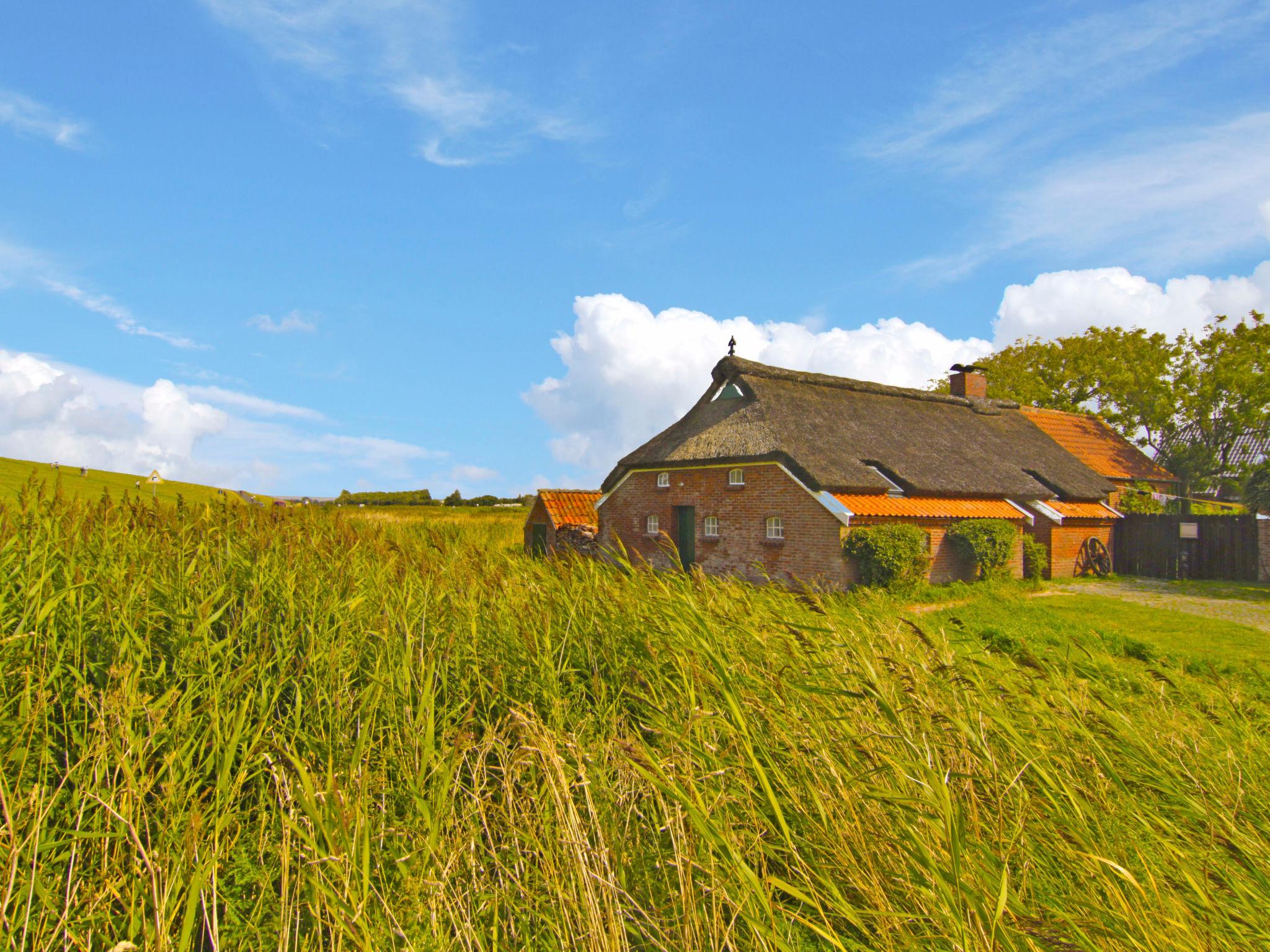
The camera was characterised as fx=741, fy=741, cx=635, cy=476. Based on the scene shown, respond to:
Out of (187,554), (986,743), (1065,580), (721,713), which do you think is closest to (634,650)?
(721,713)

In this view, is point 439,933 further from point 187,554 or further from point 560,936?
point 187,554

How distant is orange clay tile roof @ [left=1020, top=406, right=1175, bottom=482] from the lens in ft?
88.2

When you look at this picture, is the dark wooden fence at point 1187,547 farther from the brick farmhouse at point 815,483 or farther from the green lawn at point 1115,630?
the green lawn at point 1115,630

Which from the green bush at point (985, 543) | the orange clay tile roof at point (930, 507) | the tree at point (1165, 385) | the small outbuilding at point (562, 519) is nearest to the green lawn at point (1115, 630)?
the green bush at point (985, 543)

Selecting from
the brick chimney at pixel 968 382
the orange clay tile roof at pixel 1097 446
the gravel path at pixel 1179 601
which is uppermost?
the brick chimney at pixel 968 382

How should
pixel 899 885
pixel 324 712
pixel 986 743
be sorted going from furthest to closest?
pixel 324 712, pixel 986 743, pixel 899 885

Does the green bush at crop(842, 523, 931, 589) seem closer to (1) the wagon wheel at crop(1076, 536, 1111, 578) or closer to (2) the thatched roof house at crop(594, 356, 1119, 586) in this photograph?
(2) the thatched roof house at crop(594, 356, 1119, 586)

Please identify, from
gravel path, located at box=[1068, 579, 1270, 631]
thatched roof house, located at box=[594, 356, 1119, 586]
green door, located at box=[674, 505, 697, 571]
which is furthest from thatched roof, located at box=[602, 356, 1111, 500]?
gravel path, located at box=[1068, 579, 1270, 631]

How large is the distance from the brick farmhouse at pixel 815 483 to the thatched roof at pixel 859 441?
0.05 metres

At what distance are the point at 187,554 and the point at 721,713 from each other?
14.4 feet

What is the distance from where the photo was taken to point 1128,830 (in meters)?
2.89

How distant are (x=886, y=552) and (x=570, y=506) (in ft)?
32.2

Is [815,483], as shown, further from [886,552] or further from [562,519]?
[562,519]

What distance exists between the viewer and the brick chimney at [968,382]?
91.9 ft
